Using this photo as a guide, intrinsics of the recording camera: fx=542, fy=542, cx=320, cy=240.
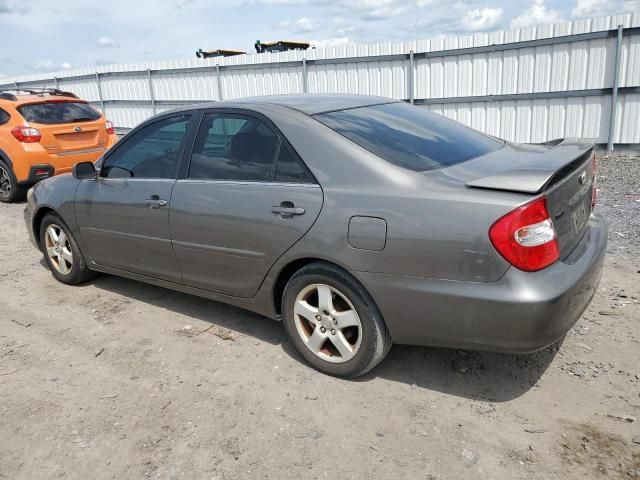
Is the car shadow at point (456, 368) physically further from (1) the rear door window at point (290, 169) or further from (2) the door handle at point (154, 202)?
(1) the rear door window at point (290, 169)

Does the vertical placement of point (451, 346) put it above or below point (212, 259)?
below

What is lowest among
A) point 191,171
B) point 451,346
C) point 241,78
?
point 451,346

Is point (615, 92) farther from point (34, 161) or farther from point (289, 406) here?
point (34, 161)

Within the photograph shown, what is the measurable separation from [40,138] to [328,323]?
7.08 m

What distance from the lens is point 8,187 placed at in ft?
28.5

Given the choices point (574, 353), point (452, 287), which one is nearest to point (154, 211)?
point (452, 287)

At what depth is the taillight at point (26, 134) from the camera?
8288 mm

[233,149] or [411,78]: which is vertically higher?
[411,78]

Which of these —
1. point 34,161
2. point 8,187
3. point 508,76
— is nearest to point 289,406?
point 34,161

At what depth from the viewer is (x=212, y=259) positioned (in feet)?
11.8

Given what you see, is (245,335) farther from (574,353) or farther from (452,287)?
(574,353)

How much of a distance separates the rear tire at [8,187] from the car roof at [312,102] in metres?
5.91

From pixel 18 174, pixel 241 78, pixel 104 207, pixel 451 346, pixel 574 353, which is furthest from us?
pixel 241 78

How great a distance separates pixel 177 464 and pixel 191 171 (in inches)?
75.8
